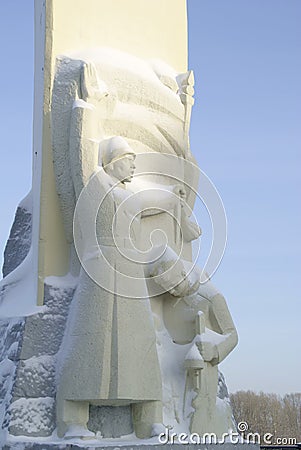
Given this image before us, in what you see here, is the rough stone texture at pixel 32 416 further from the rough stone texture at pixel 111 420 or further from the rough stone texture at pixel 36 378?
the rough stone texture at pixel 111 420

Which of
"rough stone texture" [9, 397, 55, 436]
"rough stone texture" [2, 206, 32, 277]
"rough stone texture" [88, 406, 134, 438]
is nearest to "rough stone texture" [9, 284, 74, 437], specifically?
"rough stone texture" [9, 397, 55, 436]

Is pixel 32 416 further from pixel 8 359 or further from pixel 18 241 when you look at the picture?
pixel 18 241

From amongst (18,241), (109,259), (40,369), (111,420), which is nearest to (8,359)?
(40,369)

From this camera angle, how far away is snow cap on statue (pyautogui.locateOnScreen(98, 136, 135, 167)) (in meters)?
5.68

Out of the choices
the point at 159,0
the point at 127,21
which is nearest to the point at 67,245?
the point at 127,21

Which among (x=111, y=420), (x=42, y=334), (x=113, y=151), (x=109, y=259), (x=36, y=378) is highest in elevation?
(x=113, y=151)

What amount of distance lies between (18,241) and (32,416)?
2.05 metres

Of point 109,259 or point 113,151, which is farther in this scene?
point 113,151

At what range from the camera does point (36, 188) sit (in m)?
6.14

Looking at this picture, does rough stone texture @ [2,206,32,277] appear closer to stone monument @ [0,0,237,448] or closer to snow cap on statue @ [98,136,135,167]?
stone monument @ [0,0,237,448]

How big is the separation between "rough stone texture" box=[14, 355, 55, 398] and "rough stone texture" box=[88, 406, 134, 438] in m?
0.37

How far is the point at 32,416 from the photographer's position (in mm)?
5133

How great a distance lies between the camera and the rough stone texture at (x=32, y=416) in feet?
16.7

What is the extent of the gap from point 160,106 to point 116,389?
9.04 feet
